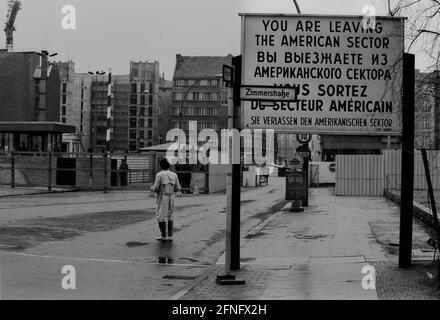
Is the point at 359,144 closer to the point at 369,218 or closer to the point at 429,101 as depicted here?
the point at 369,218

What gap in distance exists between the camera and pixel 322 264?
10648 mm

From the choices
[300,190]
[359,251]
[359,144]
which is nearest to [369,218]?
[300,190]

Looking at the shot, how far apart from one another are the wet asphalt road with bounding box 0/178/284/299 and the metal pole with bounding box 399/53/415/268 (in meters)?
3.20

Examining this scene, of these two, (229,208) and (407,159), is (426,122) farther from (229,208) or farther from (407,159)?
(229,208)

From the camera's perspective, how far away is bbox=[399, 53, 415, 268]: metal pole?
976cm

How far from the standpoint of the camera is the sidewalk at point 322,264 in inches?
321

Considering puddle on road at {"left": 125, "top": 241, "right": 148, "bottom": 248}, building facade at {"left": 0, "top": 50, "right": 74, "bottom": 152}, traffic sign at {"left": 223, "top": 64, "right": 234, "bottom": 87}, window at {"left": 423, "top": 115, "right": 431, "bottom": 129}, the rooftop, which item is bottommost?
puddle on road at {"left": 125, "top": 241, "right": 148, "bottom": 248}

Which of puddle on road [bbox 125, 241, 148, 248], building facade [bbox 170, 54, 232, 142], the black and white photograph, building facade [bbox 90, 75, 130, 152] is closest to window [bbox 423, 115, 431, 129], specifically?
the black and white photograph

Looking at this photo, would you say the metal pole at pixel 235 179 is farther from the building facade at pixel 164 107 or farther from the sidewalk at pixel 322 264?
the building facade at pixel 164 107

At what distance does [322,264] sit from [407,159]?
7.13ft

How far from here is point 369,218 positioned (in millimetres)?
18812

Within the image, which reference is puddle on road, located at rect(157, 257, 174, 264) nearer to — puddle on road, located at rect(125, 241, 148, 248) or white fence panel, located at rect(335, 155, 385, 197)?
puddle on road, located at rect(125, 241, 148, 248)

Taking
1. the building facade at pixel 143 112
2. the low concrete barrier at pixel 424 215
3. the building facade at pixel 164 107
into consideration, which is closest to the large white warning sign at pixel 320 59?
the low concrete barrier at pixel 424 215
